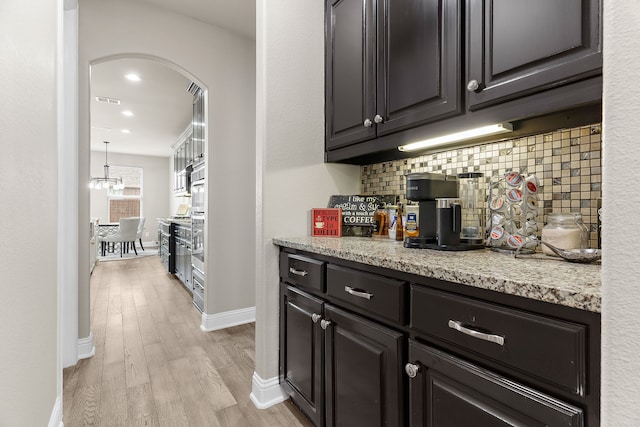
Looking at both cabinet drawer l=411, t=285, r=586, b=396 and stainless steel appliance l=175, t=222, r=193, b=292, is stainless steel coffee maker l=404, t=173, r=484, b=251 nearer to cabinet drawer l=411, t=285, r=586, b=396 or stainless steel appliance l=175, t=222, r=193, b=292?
cabinet drawer l=411, t=285, r=586, b=396

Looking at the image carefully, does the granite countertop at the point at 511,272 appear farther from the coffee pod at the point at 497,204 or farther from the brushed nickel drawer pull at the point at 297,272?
the brushed nickel drawer pull at the point at 297,272

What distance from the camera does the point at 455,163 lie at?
160cm

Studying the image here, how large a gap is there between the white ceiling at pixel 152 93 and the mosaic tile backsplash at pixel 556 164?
7.59ft

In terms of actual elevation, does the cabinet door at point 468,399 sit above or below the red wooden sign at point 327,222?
below

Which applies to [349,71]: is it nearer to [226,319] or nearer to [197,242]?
[226,319]

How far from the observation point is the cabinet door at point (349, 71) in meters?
1.62

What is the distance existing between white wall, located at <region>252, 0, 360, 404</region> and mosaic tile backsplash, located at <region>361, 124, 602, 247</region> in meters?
0.84

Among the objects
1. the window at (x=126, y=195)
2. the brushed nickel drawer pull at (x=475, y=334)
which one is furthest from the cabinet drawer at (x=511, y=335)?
the window at (x=126, y=195)

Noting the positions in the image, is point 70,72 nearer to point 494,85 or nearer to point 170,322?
point 170,322

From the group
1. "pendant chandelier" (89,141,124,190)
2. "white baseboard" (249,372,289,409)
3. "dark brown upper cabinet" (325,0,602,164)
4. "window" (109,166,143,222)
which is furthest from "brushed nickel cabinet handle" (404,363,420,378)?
"window" (109,166,143,222)

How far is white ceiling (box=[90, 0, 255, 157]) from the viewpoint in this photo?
8.91ft

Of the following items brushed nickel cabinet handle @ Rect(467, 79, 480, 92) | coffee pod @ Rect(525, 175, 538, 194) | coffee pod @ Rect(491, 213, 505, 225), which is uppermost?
brushed nickel cabinet handle @ Rect(467, 79, 480, 92)

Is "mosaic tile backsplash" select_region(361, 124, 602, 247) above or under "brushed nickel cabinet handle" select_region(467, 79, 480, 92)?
under

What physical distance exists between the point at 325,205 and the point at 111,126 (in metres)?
6.40
